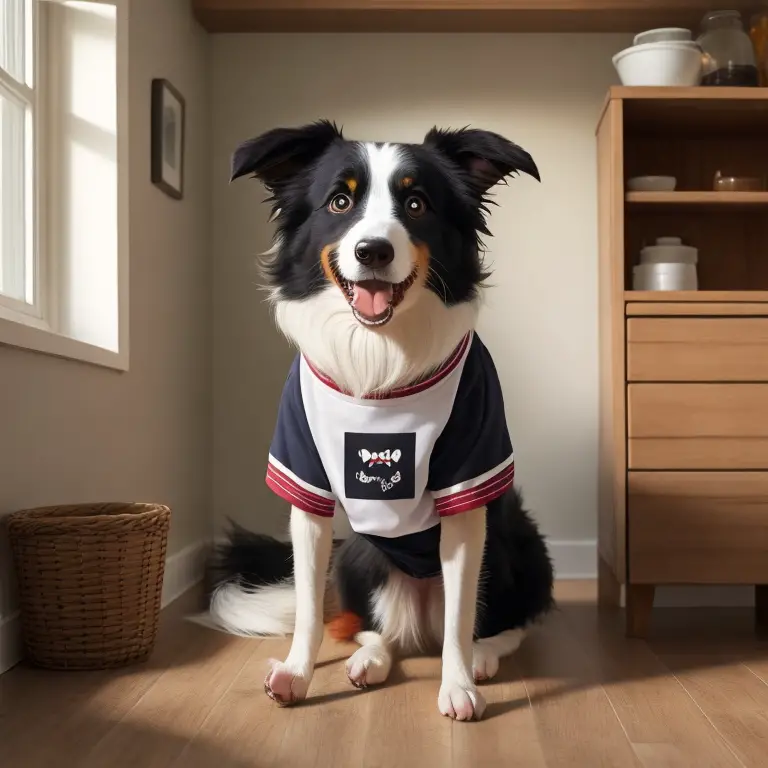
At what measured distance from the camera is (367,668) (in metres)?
1.76

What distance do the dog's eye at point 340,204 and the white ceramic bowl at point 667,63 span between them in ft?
4.55

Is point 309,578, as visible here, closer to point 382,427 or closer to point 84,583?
point 382,427

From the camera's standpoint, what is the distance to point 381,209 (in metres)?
1.56

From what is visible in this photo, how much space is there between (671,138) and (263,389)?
1591mm

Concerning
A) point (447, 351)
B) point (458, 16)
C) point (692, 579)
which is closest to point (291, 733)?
point (447, 351)

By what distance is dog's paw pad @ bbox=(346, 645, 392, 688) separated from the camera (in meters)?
1.76

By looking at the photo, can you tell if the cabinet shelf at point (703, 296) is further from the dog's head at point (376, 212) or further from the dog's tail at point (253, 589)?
the dog's tail at point (253, 589)

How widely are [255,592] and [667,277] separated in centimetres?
144

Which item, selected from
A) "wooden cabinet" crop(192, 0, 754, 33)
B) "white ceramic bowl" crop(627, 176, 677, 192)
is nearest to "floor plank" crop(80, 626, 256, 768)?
"white ceramic bowl" crop(627, 176, 677, 192)

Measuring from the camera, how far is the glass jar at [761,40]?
2704 millimetres

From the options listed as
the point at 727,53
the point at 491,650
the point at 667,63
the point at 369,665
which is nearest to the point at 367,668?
the point at 369,665

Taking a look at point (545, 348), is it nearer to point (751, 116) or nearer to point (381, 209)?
point (751, 116)

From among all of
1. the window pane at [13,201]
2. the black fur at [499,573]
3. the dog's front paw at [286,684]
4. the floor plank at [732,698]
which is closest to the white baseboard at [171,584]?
the dog's front paw at [286,684]

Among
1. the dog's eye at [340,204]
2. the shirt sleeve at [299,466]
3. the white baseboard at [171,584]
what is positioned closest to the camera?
the dog's eye at [340,204]
